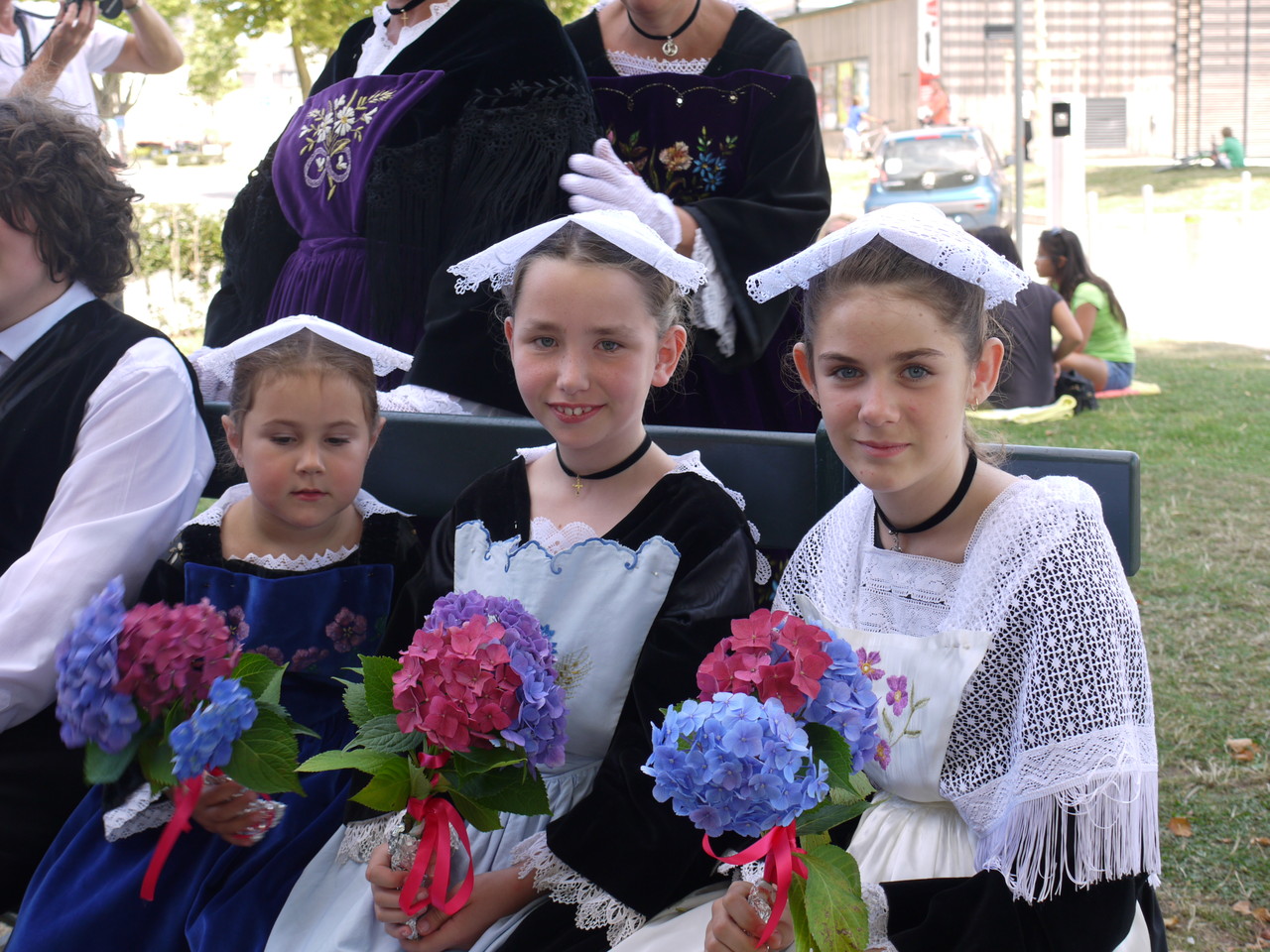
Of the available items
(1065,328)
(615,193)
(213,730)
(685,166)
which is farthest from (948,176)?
(213,730)

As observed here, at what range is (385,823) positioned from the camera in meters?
1.99

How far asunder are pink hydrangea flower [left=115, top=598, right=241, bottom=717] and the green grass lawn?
4.40 ft

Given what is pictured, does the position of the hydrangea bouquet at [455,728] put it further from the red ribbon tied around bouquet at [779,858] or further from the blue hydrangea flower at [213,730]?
the red ribbon tied around bouquet at [779,858]

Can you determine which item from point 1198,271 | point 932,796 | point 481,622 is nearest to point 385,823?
point 481,622

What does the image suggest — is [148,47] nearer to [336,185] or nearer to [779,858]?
[336,185]

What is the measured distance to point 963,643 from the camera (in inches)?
66.7

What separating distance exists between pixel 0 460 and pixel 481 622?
1.24 metres

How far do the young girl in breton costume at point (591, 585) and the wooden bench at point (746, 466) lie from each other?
19 centimetres

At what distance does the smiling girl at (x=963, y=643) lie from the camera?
157 cm

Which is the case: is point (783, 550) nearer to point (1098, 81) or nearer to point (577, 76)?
point (577, 76)

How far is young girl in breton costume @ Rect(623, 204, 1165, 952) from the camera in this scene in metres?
1.57

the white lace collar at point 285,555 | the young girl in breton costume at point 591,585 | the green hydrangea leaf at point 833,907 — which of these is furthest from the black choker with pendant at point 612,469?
the green hydrangea leaf at point 833,907

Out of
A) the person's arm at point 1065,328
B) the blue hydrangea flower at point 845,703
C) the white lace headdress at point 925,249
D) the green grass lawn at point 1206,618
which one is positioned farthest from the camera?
the person's arm at point 1065,328

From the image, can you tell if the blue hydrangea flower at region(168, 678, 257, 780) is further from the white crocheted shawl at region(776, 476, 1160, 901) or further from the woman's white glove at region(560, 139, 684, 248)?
the woman's white glove at region(560, 139, 684, 248)
